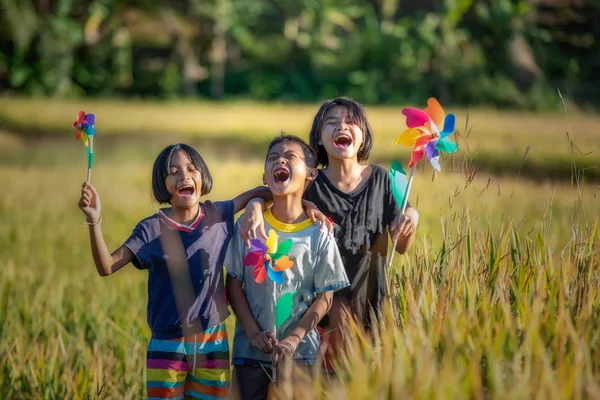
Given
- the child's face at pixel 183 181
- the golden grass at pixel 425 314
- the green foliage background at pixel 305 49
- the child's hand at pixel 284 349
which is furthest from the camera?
the green foliage background at pixel 305 49

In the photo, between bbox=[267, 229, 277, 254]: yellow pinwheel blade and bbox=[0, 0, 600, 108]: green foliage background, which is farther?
bbox=[0, 0, 600, 108]: green foliage background

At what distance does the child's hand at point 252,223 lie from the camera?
304cm

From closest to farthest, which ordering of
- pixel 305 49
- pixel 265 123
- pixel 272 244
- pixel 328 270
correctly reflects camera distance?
pixel 272 244, pixel 328 270, pixel 265 123, pixel 305 49

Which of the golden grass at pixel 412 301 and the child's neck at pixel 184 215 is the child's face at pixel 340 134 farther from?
the child's neck at pixel 184 215

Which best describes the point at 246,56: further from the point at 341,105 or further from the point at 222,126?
the point at 341,105

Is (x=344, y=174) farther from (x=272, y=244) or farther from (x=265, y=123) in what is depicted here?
(x=265, y=123)

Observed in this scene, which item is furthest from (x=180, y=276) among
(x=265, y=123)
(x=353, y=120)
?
(x=265, y=123)

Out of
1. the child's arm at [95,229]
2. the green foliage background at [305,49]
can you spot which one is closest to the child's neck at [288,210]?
the child's arm at [95,229]

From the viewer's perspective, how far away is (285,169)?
3104mm

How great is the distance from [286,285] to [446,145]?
753 millimetres

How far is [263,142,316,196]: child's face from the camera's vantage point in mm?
3098

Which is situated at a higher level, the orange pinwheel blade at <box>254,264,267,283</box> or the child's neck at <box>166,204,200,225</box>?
the child's neck at <box>166,204,200,225</box>

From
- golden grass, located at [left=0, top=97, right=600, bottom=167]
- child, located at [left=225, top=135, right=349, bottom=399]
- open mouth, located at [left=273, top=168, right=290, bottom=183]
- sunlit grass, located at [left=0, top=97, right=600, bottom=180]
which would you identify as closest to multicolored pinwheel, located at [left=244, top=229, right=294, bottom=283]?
child, located at [left=225, top=135, right=349, bottom=399]

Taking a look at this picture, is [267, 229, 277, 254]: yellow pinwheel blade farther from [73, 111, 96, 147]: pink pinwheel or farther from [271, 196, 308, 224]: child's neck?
[73, 111, 96, 147]: pink pinwheel
